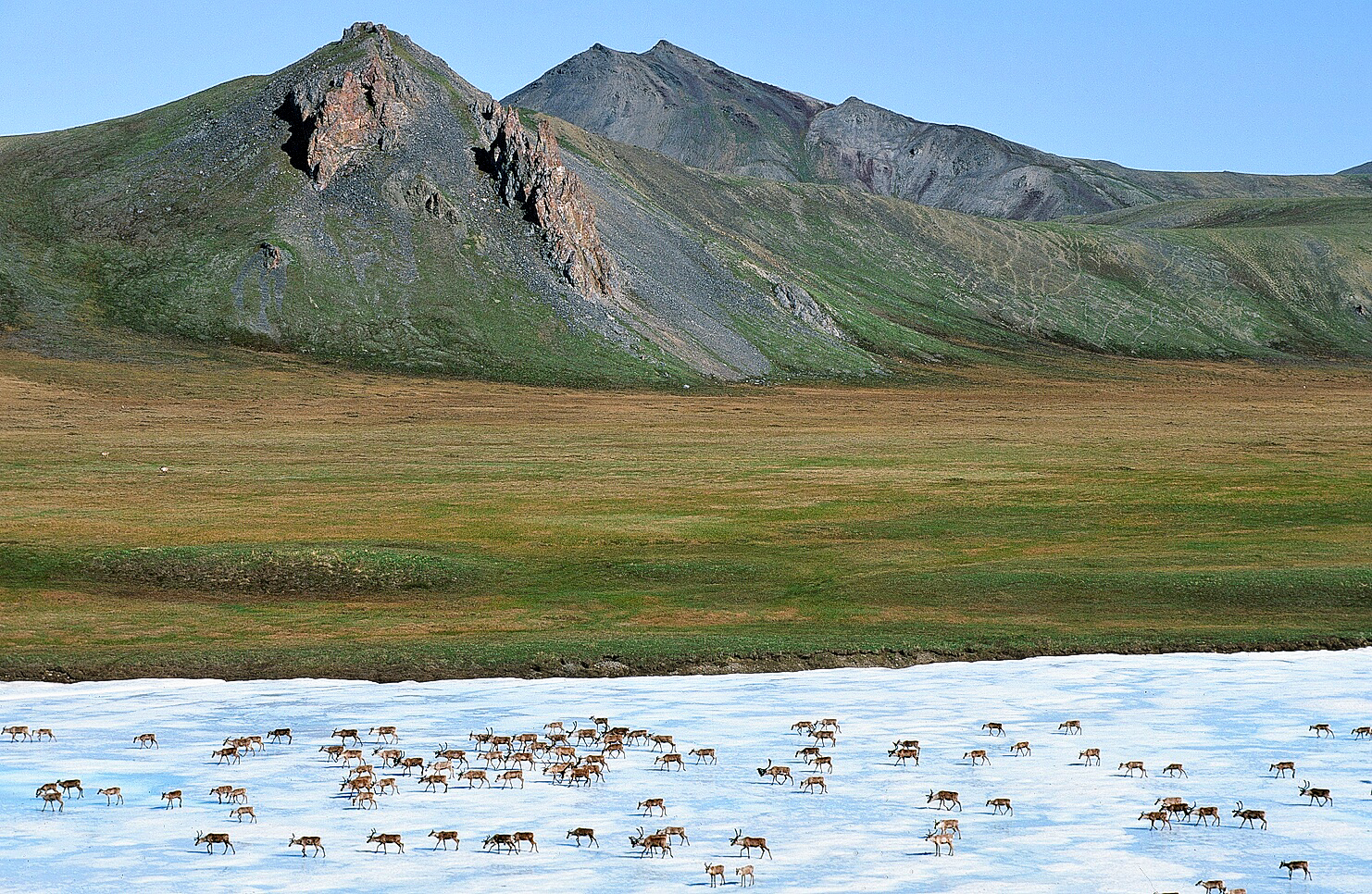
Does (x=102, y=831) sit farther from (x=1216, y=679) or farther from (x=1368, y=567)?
(x=1368, y=567)

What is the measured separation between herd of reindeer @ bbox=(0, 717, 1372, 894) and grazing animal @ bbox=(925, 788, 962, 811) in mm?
21

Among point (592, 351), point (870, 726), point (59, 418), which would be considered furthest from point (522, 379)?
point (870, 726)

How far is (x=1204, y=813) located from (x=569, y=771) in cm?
1053

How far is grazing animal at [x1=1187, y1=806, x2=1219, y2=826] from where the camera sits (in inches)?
783

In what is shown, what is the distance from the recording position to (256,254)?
184750mm

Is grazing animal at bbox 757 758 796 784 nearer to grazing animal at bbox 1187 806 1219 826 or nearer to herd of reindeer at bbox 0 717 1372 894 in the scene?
herd of reindeer at bbox 0 717 1372 894

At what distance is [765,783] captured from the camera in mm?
22578

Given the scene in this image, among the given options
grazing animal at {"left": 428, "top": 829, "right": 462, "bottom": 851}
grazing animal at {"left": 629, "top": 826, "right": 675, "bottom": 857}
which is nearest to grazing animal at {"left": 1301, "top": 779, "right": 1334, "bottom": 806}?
grazing animal at {"left": 629, "top": 826, "right": 675, "bottom": 857}

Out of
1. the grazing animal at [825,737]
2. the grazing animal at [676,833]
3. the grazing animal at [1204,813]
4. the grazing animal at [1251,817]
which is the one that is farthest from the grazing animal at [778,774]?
the grazing animal at [1251,817]

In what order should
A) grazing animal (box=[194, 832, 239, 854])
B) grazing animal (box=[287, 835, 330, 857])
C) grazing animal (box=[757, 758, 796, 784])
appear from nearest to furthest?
grazing animal (box=[287, 835, 330, 857]) → grazing animal (box=[194, 832, 239, 854]) → grazing animal (box=[757, 758, 796, 784])

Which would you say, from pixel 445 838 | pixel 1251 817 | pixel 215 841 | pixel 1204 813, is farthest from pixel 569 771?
pixel 1251 817

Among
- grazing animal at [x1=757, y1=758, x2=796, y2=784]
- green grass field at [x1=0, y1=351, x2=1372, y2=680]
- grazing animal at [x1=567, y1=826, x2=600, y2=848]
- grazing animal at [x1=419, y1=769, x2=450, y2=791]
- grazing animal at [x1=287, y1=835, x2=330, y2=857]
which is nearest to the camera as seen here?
grazing animal at [x1=287, y1=835, x2=330, y2=857]

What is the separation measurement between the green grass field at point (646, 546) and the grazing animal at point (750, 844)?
581 inches

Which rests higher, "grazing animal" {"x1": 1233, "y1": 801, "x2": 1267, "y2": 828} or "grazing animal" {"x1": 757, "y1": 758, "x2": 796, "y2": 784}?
"grazing animal" {"x1": 757, "y1": 758, "x2": 796, "y2": 784}
